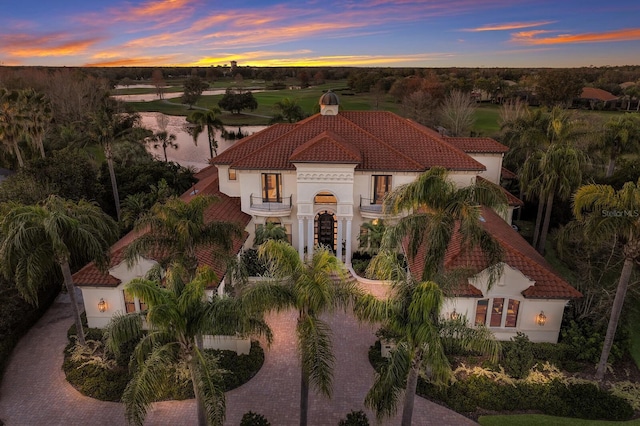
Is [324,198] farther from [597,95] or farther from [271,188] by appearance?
[597,95]

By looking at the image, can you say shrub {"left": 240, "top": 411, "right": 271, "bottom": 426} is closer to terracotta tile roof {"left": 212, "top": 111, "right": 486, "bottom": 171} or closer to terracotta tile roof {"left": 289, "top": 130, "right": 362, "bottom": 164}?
terracotta tile roof {"left": 289, "top": 130, "right": 362, "bottom": 164}

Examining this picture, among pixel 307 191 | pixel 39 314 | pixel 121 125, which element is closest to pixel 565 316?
pixel 307 191

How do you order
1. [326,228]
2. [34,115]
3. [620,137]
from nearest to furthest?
[326,228] < [620,137] < [34,115]

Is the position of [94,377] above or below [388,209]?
below

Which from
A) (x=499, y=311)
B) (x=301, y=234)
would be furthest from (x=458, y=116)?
→ (x=499, y=311)

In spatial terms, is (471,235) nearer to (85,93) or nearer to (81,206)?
(81,206)

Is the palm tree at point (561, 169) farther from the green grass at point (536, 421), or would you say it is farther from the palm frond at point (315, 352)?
the palm frond at point (315, 352)

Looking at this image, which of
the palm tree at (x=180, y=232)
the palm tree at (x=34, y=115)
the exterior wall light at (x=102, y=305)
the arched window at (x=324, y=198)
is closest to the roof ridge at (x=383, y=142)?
the arched window at (x=324, y=198)
